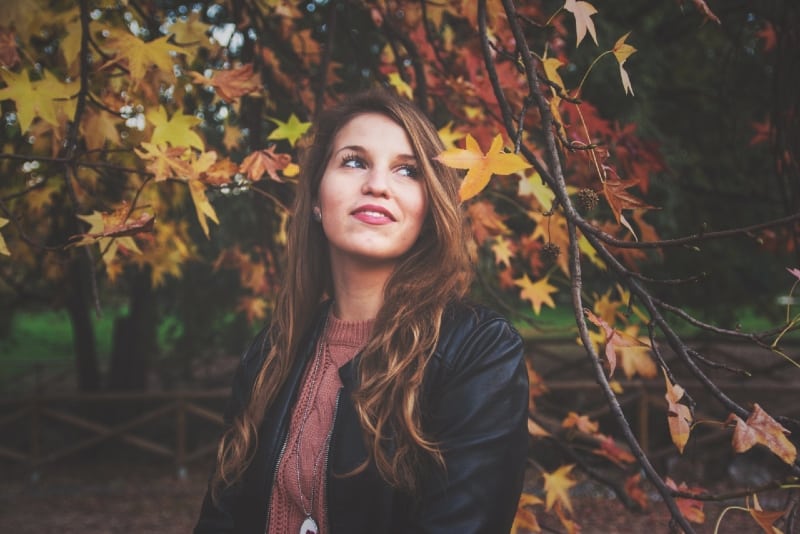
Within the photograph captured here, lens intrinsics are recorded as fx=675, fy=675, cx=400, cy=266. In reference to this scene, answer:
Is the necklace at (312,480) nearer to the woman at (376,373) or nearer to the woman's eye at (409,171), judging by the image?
the woman at (376,373)

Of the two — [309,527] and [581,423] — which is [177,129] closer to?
[309,527]

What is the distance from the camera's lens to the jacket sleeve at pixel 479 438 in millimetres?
1329

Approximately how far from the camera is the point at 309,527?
1522 millimetres

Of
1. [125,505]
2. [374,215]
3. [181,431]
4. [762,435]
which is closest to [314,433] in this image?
[374,215]

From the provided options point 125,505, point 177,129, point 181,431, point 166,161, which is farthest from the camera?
point 181,431

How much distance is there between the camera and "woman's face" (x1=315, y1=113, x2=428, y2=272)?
62.3 inches

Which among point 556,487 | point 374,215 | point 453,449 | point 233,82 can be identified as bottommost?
point 556,487

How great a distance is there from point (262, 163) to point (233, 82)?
303 millimetres

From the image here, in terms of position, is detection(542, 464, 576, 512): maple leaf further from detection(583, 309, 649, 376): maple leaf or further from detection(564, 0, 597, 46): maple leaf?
detection(564, 0, 597, 46): maple leaf

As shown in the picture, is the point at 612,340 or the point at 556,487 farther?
the point at 556,487

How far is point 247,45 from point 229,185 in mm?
718

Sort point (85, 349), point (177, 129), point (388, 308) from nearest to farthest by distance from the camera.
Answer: point (388, 308)
point (177, 129)
point (85, 349)

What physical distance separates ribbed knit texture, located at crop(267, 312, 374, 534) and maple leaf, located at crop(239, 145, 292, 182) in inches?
20.9

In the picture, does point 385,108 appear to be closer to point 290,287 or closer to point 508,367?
point 290,287
